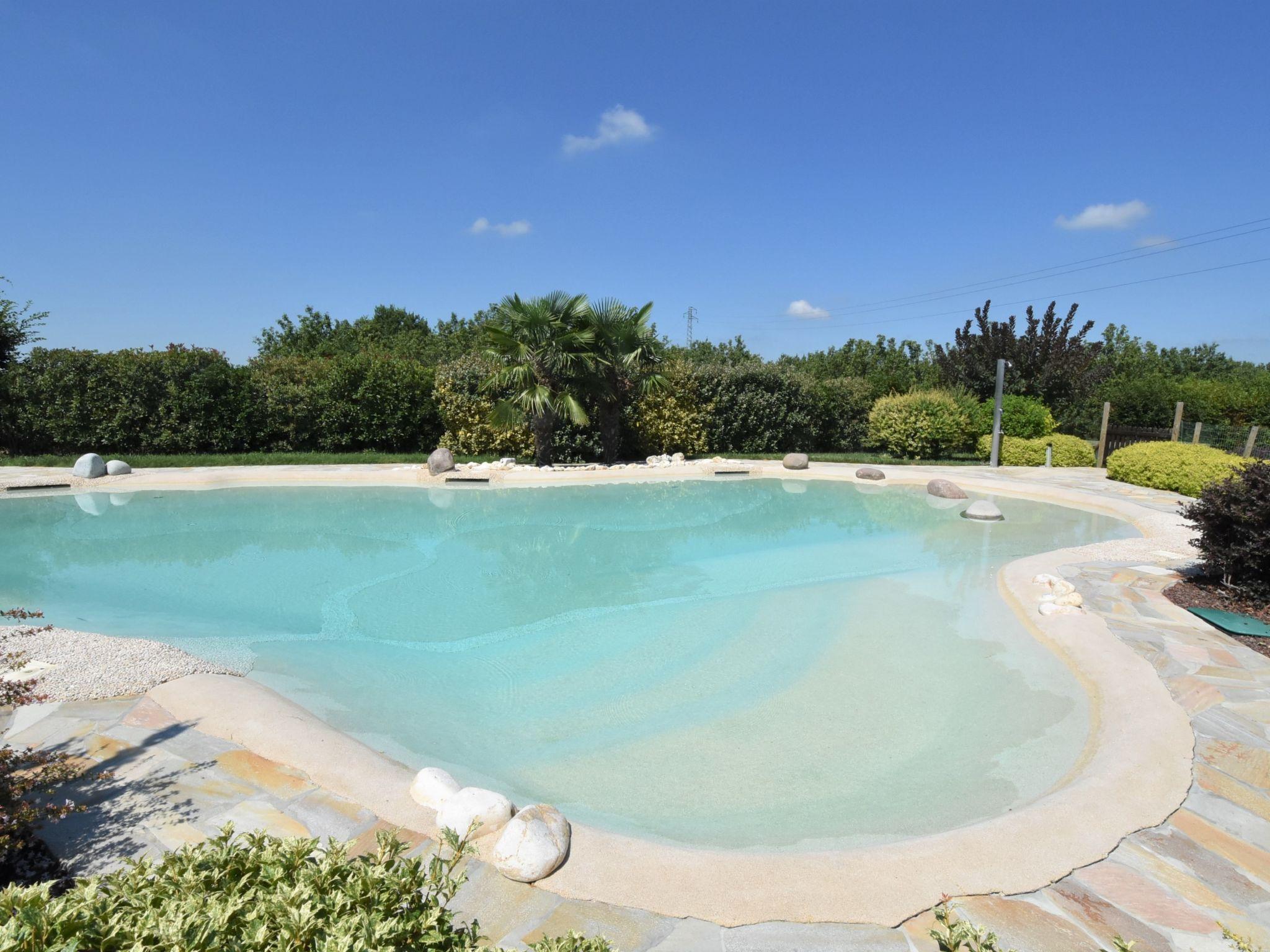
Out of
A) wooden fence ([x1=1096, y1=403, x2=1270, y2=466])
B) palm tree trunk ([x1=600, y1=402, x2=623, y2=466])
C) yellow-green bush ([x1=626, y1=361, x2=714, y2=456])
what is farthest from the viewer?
yellow-green bush ([x1=626, y1=361, x2=714, y2=456])

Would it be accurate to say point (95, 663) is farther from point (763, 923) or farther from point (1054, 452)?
point (1054, 452)

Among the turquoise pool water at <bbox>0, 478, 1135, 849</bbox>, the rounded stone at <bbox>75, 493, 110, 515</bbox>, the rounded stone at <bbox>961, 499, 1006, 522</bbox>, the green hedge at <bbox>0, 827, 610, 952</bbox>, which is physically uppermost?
the rounded stone at <bbox>961, 499, 1006, 522</bbox>

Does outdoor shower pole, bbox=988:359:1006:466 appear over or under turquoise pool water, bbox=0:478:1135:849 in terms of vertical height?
over

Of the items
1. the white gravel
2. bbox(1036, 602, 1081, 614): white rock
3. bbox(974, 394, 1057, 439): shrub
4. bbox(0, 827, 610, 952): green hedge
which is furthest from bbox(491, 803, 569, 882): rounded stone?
bbox(974, 394, 1057, 439): shrub

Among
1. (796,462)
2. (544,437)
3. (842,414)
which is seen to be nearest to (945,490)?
(796,462)

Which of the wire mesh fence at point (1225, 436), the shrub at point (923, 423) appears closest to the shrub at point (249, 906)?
the shrub at point (923, 423)

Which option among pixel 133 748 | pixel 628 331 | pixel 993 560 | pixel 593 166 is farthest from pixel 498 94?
pixel 133 748

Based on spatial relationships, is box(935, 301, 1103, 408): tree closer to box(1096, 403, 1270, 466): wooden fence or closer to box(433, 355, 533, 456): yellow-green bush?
box(1096, 403, 1270, 466): wooden fence

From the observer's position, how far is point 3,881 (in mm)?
2582

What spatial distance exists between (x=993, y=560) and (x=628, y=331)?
30.7 feet

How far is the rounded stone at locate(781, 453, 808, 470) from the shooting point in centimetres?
1574

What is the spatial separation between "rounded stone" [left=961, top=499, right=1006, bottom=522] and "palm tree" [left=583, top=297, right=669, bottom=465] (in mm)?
7563

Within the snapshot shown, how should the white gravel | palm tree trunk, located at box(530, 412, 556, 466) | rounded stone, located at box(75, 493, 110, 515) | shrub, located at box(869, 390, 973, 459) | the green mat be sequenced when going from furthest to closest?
1. shrub, located at box(869, 390, 973, 459)
2. palm tree trunk, located at box(530, 412, 556, 466)
3. rounded stone, located at box(75, 493, 110, 515)
4. the green mat
5. the white gravel

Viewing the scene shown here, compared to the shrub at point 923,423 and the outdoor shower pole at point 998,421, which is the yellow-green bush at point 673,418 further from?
the outdoor shower pole at point 998,421
